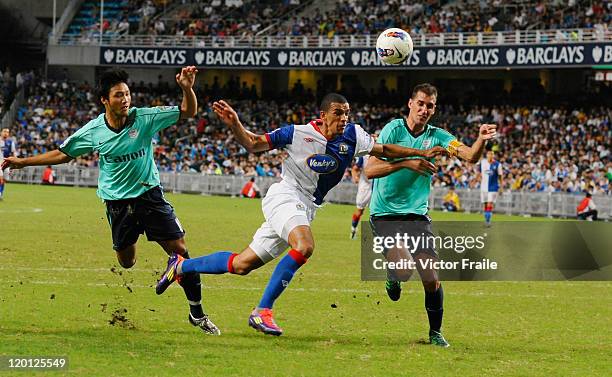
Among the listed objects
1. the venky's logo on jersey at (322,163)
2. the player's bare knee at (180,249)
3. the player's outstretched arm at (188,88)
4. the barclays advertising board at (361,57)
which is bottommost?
the player's bare knee at (180,249)

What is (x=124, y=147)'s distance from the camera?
10289 millimetres

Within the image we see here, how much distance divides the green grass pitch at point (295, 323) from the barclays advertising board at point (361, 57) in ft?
87.1

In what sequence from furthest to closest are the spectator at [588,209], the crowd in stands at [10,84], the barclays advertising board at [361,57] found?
the crowd in stands at [10,84]
the barclays advertising board at [361,57]
the spectator at [588,209]

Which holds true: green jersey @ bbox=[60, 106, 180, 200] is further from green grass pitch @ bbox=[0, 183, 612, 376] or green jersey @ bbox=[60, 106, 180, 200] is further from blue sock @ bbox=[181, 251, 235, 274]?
green grass pitch @ bbox=[0, 183, 612, 376]

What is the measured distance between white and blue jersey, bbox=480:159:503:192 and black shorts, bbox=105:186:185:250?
1820cm

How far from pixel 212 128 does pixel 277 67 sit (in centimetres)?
437

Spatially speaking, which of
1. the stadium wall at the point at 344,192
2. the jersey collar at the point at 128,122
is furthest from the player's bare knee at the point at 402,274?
the stadium wall at the point at 344,192

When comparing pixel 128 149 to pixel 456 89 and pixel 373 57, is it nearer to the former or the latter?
pixel 373 57

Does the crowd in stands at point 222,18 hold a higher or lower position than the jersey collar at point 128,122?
higher

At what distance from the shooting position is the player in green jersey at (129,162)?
10.2 m

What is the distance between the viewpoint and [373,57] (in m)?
49.3

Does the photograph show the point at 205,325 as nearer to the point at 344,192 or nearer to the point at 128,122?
the point at 128,122

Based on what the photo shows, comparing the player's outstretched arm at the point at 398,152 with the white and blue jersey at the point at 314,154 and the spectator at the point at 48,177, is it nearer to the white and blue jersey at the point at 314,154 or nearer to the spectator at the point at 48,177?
the white and blue jersey at the point at 314,154

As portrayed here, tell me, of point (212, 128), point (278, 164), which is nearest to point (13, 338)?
point (278, 164)
